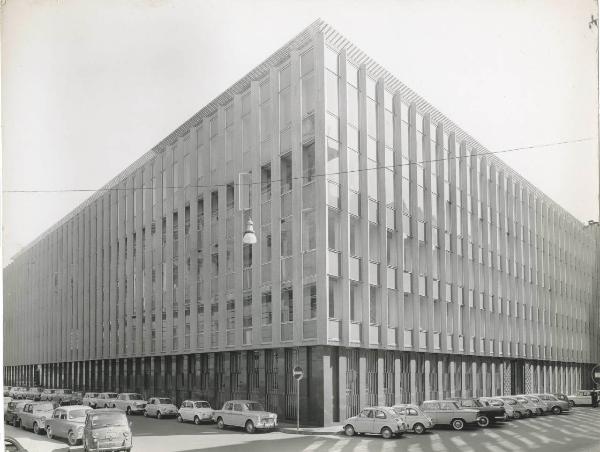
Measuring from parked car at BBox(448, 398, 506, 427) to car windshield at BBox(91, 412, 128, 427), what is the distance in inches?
648

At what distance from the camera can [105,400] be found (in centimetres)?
4350

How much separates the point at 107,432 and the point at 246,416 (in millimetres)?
9657

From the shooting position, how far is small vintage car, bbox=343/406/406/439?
26844 millimetres

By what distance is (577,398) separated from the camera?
52125 millimetres

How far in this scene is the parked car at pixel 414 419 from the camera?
1125 inches

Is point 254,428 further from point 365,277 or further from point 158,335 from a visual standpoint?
point 158,335

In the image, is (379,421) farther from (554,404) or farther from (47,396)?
(47,396)

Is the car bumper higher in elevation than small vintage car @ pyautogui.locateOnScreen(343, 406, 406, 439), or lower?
lower

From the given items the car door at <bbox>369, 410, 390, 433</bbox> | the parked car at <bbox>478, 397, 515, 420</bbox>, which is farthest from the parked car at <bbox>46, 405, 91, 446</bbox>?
the parked car at <bbox>478, 397, 515, 420</bbox>

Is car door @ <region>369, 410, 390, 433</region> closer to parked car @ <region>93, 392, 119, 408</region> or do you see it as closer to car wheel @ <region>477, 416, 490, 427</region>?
car wheel @ <region>477, 416, 490, 427</region>

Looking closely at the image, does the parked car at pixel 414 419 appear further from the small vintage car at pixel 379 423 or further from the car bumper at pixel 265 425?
the car bumper at pixel 265 425

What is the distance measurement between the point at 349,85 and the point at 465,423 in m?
18.4

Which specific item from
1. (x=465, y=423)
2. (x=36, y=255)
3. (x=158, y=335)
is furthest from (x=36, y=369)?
(x=465, y=423)

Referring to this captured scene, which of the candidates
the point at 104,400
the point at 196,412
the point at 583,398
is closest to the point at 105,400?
the point at 104,400
